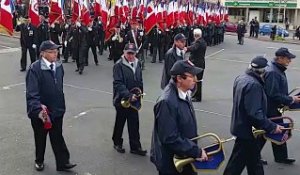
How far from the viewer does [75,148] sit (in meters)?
6.86

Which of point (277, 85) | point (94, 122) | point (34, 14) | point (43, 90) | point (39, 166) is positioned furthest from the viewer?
point (34, 14)

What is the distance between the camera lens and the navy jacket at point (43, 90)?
5.39 metres

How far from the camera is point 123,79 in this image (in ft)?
21.0

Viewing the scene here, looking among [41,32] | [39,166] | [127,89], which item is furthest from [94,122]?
[41,32]

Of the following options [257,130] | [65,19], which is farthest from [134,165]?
[65,19]

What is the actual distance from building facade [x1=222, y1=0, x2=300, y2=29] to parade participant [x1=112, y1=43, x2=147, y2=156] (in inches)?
2407

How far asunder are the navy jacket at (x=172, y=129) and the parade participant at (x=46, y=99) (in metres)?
2.00

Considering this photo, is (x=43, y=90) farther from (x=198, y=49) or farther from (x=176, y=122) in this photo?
(x=198, y=49)

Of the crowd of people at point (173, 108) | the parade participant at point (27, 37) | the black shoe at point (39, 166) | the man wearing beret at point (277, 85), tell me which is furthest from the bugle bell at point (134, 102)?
the parade participant at point (27, 37)

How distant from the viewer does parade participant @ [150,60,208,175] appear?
3.85 metres

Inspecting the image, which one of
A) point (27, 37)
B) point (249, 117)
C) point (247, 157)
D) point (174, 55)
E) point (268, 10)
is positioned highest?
point (268, 10)

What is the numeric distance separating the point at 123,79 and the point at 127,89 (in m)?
0.17

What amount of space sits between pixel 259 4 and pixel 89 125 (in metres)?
64.0

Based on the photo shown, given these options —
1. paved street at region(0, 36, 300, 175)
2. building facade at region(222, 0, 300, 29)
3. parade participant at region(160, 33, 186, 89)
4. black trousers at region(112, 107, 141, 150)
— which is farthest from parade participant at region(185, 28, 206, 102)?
building facade at region(222, 0, 300, 29)
